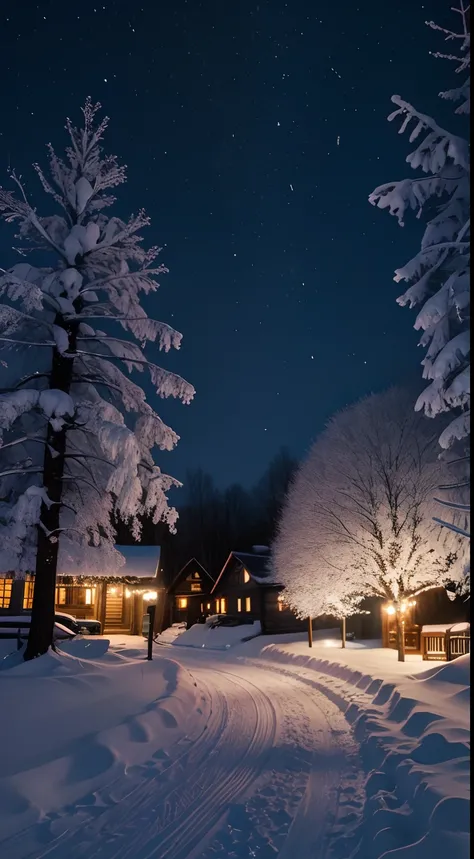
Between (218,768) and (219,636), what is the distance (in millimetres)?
34852

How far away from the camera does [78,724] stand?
9906mm

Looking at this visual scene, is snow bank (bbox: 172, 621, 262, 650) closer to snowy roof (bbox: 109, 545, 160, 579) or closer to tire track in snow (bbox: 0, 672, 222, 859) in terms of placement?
snowy roof (bbox: 109, 545, 160, 579)

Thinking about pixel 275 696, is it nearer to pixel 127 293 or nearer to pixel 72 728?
pixel 72 728

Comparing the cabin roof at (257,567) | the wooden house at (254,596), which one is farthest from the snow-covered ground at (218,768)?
the cabin roof at (257,567)

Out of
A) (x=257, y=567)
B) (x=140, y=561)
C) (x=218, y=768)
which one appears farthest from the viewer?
(x=257, y=567)

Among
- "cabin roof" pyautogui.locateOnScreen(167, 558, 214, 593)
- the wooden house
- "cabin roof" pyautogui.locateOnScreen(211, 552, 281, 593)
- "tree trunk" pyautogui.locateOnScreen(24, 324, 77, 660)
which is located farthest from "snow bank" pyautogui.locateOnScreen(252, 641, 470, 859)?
"cabin roof" pyautogui.locateOnScreen(167, 558, 214, 593)

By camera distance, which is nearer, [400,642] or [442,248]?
[442,248]

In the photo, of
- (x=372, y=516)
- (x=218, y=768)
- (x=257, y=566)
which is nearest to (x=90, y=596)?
(x=257, y=566)

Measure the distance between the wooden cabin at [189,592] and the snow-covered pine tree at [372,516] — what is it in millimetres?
31742

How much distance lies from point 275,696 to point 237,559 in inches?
1344

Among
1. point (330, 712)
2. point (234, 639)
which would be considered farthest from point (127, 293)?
point (234, 639)

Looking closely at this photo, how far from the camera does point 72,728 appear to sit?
31.7ft

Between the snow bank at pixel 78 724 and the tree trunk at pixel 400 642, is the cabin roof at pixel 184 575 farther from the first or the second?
the snow bank at pixel 78 724

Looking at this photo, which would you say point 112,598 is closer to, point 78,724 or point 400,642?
point 400,642
